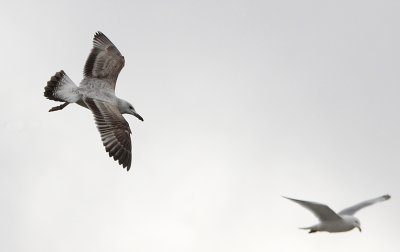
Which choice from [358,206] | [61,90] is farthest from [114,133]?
[358,206]

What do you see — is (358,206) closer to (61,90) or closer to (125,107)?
(125,107)

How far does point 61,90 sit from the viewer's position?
25078mm

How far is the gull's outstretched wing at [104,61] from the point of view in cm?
2670

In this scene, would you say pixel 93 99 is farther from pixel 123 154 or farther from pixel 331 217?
pixel 331 217

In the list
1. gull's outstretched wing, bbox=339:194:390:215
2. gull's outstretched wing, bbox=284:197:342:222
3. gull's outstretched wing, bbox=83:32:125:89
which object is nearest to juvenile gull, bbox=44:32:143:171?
gull's outstretched wing, bbox=83:32:125:89

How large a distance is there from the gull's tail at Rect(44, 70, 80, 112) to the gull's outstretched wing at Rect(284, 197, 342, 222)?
7.15 meters

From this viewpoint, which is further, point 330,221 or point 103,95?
point 103,95

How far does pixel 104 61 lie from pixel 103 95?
2231 mm

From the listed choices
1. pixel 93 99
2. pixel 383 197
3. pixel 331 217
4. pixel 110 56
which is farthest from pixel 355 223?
pixel 110 56

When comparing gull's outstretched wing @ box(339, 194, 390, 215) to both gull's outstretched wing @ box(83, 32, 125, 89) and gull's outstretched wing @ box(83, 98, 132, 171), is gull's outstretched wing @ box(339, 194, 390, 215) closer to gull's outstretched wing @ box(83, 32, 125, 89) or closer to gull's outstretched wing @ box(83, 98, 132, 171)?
gull's outstretched wing @ box(83, 98, 132, 171)

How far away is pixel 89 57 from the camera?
2748 cm

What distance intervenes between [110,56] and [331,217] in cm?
921

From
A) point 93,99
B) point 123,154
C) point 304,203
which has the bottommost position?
point 304,203

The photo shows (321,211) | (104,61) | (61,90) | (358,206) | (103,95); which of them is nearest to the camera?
(321,211)
